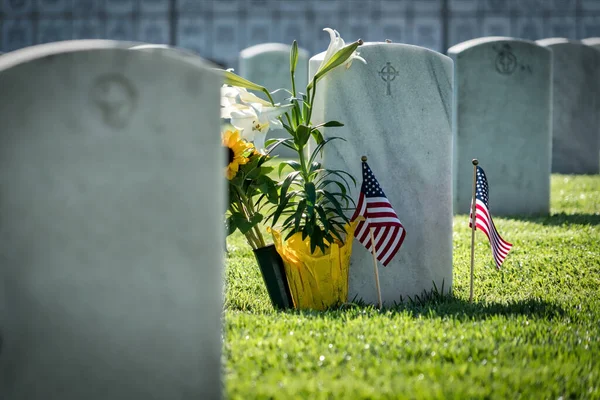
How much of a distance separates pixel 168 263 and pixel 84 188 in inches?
11.9

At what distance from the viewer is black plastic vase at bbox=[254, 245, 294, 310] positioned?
3969 millimetres

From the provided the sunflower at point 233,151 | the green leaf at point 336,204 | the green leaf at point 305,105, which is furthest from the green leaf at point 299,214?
the green leaf at point 305,105

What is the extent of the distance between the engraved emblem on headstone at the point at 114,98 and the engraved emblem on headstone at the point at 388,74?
207 cm

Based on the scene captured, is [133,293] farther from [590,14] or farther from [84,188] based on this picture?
[590,14]

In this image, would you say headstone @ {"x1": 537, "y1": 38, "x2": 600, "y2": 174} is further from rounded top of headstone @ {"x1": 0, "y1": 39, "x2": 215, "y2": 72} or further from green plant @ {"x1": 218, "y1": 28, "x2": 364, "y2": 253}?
rounded top of headstone @ {"x1": 0, "y1": 39, "x2": 215, "y2": 72}

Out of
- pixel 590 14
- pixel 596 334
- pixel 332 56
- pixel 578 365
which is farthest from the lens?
pixel 590 14

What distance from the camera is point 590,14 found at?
61.1 feet

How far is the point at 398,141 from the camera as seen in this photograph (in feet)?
13.4

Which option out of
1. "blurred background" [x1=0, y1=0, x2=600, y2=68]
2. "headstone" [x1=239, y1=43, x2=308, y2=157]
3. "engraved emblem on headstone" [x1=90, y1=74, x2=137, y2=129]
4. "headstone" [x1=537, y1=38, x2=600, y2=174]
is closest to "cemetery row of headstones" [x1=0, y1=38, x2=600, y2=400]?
"engraved emblem on headstone" [x1=90, y1=74, x2=137, y2=129]

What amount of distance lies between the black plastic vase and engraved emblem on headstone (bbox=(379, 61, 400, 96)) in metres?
0.96

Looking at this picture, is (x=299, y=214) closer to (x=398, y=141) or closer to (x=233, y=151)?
(x=233, y=151)

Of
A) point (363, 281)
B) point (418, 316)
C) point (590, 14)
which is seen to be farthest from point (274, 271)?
point (590, 14)

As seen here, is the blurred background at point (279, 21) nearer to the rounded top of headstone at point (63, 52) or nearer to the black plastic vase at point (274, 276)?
the black plastic vase at point (274, 276)

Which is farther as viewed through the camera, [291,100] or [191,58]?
[291,100]
